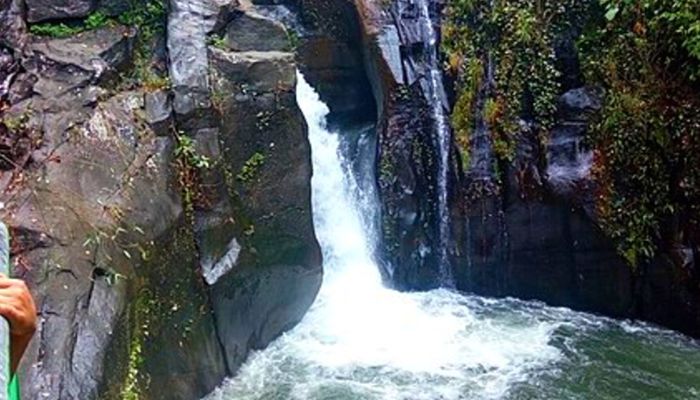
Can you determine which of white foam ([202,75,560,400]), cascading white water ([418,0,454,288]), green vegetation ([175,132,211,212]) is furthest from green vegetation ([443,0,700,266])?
green vegetation ([175,132,211,212])

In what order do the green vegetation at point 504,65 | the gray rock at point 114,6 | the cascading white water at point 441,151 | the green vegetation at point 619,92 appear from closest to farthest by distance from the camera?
the gray rock at point 114,6 < the green vegetation at point 619,92 < the green vegetation at point 504,65 < the cascading white water at point 441,151

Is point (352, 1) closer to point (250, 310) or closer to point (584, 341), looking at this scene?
point (250, 310)

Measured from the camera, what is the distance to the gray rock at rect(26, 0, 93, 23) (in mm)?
6258

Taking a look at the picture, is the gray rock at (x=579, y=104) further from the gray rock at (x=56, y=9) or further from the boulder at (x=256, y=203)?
the gray rock at (x=56, y=9)

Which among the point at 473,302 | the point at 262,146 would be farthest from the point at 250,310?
the point at 473,302

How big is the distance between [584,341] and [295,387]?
3.19 m

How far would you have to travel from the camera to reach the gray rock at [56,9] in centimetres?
626

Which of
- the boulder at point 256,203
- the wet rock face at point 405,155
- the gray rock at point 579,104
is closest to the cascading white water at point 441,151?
the wet rock face at point 405,155

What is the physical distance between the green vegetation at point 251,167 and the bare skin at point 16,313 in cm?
549

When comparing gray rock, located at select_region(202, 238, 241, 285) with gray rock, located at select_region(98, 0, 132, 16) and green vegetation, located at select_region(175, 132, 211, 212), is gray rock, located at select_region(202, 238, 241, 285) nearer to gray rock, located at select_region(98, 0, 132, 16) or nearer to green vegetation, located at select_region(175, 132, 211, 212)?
green vegetation, located at select_region(175, 132, 211, 212)

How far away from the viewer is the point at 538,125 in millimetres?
7992

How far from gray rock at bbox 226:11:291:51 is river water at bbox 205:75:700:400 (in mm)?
2299

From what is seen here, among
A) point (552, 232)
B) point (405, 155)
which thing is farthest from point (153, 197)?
point (552, 232)

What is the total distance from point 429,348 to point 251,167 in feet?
8.63
